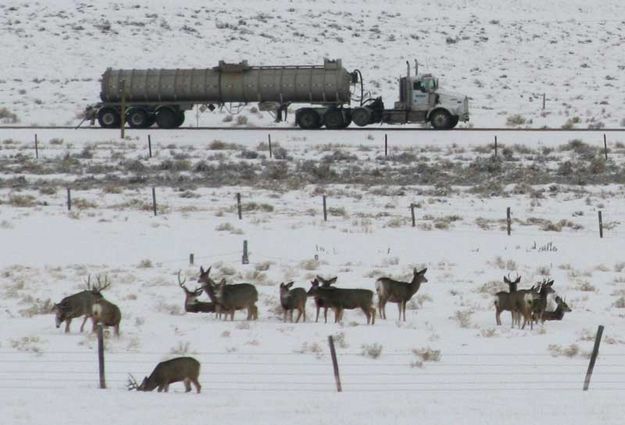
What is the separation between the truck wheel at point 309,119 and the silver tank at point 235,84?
1.49 ft

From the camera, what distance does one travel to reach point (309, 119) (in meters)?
51.6

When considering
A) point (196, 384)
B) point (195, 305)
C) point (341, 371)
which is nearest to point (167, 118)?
point (195, 305)

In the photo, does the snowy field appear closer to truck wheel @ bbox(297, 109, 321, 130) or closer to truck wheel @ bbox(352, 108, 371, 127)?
truck wheel @ bbox(297, 109, 321, 130)

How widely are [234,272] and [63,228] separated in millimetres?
7188

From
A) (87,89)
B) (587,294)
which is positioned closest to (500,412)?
(587,294)

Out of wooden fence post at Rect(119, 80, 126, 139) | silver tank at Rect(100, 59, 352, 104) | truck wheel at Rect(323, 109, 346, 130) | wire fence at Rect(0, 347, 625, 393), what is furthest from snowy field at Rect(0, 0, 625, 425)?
silver tank at Rect(100, 59, 352, 104)

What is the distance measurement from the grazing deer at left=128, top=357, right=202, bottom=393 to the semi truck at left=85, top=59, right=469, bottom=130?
3829 centimetres

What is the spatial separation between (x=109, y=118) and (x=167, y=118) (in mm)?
2550

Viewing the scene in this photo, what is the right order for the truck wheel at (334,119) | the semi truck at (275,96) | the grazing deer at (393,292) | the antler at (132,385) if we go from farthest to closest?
the truck wheel at (334,119) < the semi truck at (275,96) < the grazing deer at (393,292) < the antler at (132,385)

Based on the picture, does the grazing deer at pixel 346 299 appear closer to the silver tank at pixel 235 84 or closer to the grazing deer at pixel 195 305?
the grazing deer at pixel 195 305

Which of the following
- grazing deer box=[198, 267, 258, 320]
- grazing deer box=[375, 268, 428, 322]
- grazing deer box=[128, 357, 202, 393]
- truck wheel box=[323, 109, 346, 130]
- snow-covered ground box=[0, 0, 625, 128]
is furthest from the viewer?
snow-covered ground box=[0, 0, 625, 128]

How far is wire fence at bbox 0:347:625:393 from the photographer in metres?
13.6

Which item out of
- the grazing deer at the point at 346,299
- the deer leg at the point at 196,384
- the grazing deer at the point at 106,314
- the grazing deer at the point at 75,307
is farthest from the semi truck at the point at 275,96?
the deer leg at the point at 196,384

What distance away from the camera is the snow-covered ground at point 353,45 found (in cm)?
6150
